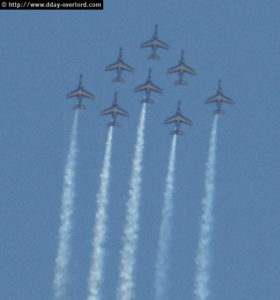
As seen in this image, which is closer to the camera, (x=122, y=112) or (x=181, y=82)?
(x=122, y=112)

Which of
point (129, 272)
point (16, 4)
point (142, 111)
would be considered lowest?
point (129, 272)

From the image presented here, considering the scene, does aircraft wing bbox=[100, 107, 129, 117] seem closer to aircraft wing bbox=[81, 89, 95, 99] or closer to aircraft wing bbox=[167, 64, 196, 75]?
aircraft wing bbox=[81, 89, 95, 99]

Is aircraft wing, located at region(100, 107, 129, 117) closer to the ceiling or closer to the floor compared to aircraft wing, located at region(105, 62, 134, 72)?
closer to the floor

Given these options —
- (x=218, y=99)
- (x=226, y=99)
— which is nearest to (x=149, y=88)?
(x=218, y=99)

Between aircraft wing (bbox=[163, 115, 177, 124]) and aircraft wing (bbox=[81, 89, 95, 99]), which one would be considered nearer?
aircraft wing (bbox=[163, 115, 177, 124])

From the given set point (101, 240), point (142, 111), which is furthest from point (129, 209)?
point (142, 111)

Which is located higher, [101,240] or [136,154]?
[136,154]

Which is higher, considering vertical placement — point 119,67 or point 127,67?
point 127,67

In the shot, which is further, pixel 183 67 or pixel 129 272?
pixel 183 67

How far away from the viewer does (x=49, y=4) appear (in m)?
178

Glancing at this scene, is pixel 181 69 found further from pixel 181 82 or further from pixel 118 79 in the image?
pixel 118 79

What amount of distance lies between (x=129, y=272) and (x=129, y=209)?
37.4ft

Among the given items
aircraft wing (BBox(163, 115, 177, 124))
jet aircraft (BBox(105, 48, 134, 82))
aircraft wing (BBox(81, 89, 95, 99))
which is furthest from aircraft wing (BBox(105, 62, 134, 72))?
aircraft wing (BBox(163, 115, 177, 124))

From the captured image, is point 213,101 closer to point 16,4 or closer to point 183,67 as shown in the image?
point 183,67
